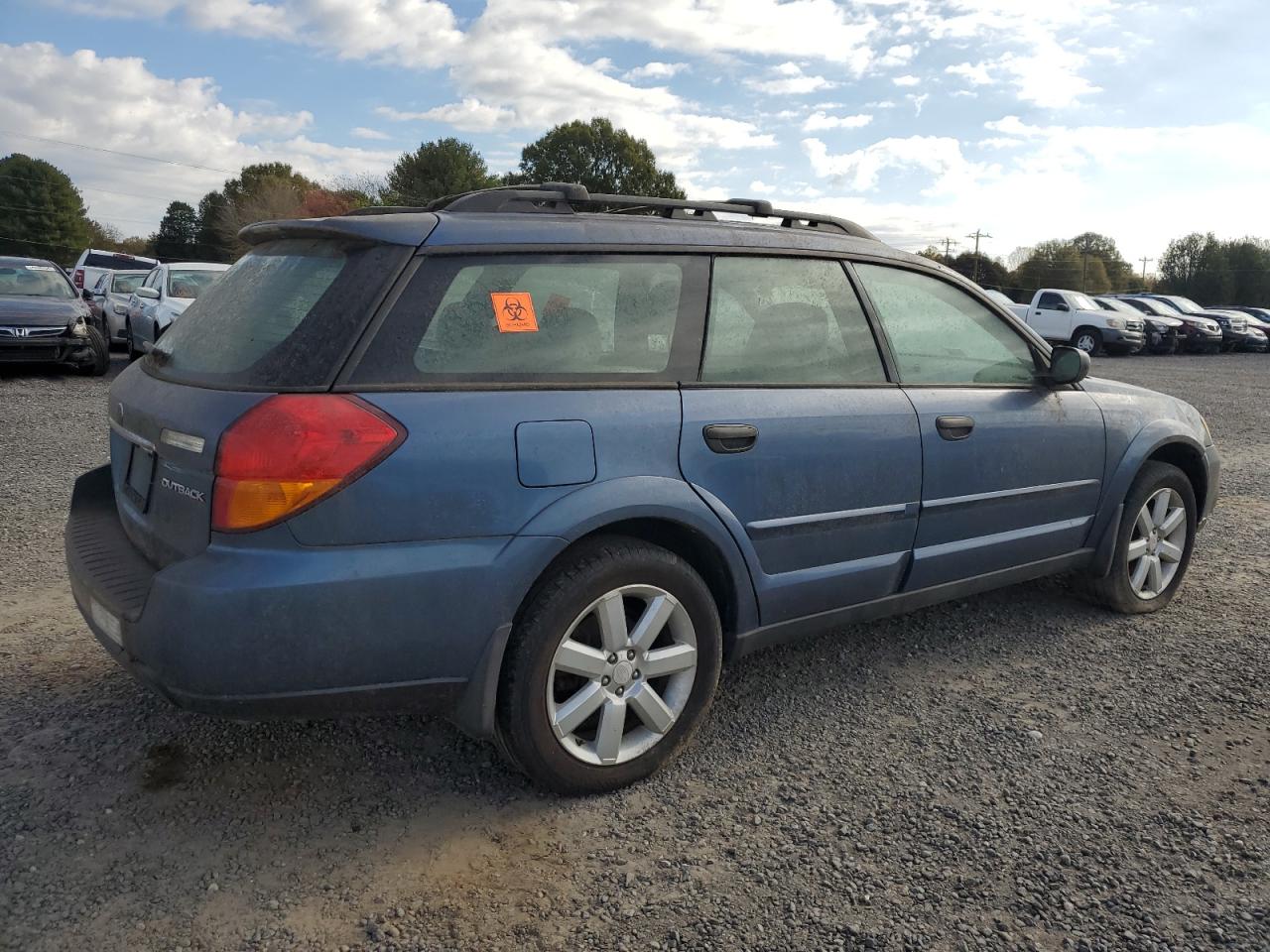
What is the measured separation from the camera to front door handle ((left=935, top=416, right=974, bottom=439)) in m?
3.52

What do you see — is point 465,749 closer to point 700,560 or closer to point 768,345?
point 700,560

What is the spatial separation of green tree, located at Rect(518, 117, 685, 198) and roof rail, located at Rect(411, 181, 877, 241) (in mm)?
69428

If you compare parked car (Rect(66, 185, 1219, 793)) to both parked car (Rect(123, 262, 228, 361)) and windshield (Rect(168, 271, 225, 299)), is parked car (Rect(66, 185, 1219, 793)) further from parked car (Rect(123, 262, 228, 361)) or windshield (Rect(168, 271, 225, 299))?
windshield (Rect(168, 271, 225, 299))

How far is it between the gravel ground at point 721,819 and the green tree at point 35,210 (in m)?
97.1

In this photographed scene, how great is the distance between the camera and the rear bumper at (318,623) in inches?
91.9

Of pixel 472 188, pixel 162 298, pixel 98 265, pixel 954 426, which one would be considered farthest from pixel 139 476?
pixel 472 188

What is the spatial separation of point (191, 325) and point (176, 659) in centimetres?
114

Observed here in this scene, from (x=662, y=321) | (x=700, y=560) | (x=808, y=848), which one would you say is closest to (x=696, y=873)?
(x=808, y=848)

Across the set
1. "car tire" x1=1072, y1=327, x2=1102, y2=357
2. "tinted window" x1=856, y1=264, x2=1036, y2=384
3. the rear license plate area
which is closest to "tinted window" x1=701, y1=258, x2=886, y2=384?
"tinted window" x1=856, y1=264, x2=1036, y2=384

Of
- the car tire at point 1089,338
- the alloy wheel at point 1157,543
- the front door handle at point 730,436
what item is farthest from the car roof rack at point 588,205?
the car tire at point 1089,338

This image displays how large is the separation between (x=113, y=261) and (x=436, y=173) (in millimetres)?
45201

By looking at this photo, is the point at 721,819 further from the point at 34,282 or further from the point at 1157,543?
the point at 34,282

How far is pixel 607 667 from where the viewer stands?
9.11ft

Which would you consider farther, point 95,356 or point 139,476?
point 95,356
